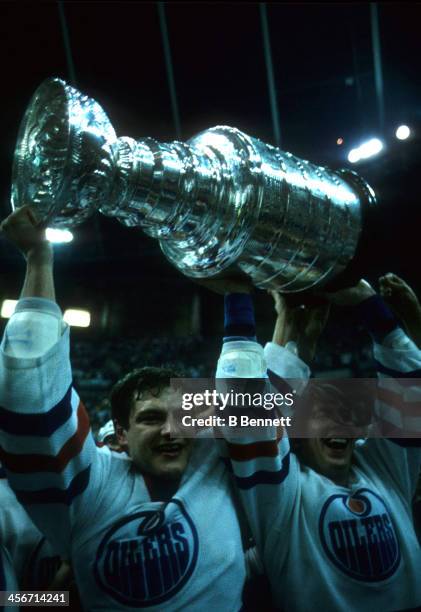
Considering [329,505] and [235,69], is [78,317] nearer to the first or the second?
[235,69]

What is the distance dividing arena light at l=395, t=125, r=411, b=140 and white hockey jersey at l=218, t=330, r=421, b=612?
9.93ft

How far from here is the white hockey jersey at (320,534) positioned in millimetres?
875

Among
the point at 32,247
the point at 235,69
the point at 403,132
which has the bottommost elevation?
the point at 32,247

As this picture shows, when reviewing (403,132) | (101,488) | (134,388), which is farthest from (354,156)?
(101,488)

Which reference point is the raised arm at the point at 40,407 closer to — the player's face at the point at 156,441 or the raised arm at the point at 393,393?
the player's face at the point at 156,441

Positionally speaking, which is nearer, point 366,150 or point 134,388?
point 134,388

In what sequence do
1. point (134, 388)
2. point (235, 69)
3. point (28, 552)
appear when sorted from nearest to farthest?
point (28, 552) < point (134, 388) < point (235, 69)

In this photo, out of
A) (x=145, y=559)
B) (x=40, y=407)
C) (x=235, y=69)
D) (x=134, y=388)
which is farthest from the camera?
(x=235, y=69)

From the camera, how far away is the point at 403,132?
3.51 meters

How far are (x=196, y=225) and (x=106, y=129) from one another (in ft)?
0.67

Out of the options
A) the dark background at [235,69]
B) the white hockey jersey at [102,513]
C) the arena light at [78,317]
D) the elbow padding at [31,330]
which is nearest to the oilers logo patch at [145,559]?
the white hockey jersey at [102,513]

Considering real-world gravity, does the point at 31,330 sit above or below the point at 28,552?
above

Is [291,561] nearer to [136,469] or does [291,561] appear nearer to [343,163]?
[136,469]

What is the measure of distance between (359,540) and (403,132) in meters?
3.26
